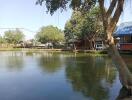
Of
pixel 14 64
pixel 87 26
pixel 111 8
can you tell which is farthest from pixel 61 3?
pixel 87 26

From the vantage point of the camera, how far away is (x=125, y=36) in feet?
202

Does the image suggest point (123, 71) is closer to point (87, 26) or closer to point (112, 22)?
point (112, 22)

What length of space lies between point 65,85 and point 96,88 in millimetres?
2463

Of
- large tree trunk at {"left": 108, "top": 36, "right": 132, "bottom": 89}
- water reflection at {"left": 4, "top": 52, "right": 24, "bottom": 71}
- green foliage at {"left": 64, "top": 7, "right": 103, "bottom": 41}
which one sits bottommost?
water reflection at {"left": 4, "top": 52, "right": 24, "bottom": 71}

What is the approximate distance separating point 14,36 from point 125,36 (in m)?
92.6

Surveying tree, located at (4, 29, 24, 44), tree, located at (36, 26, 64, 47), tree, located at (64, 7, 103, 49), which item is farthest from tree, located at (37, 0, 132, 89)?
tree, located at (4, 29, 24, 44)

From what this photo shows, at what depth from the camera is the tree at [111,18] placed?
66.6 feet

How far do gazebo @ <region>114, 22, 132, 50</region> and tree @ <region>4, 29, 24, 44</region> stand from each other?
8809cm

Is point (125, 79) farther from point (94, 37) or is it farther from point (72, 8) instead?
point (94, 37)

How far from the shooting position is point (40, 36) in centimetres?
12719

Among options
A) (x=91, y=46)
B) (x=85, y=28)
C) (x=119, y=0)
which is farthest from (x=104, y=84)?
(x=91, y=46)

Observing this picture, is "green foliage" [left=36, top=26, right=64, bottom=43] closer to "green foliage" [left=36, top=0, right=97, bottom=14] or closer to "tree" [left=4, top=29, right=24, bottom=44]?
"tree" [left=4, top=29, right=24, bottom=44]

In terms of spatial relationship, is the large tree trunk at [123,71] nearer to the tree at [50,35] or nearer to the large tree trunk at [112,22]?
the large tree trunk at [112,22]

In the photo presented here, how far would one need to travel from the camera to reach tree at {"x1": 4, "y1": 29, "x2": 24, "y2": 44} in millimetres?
147750
